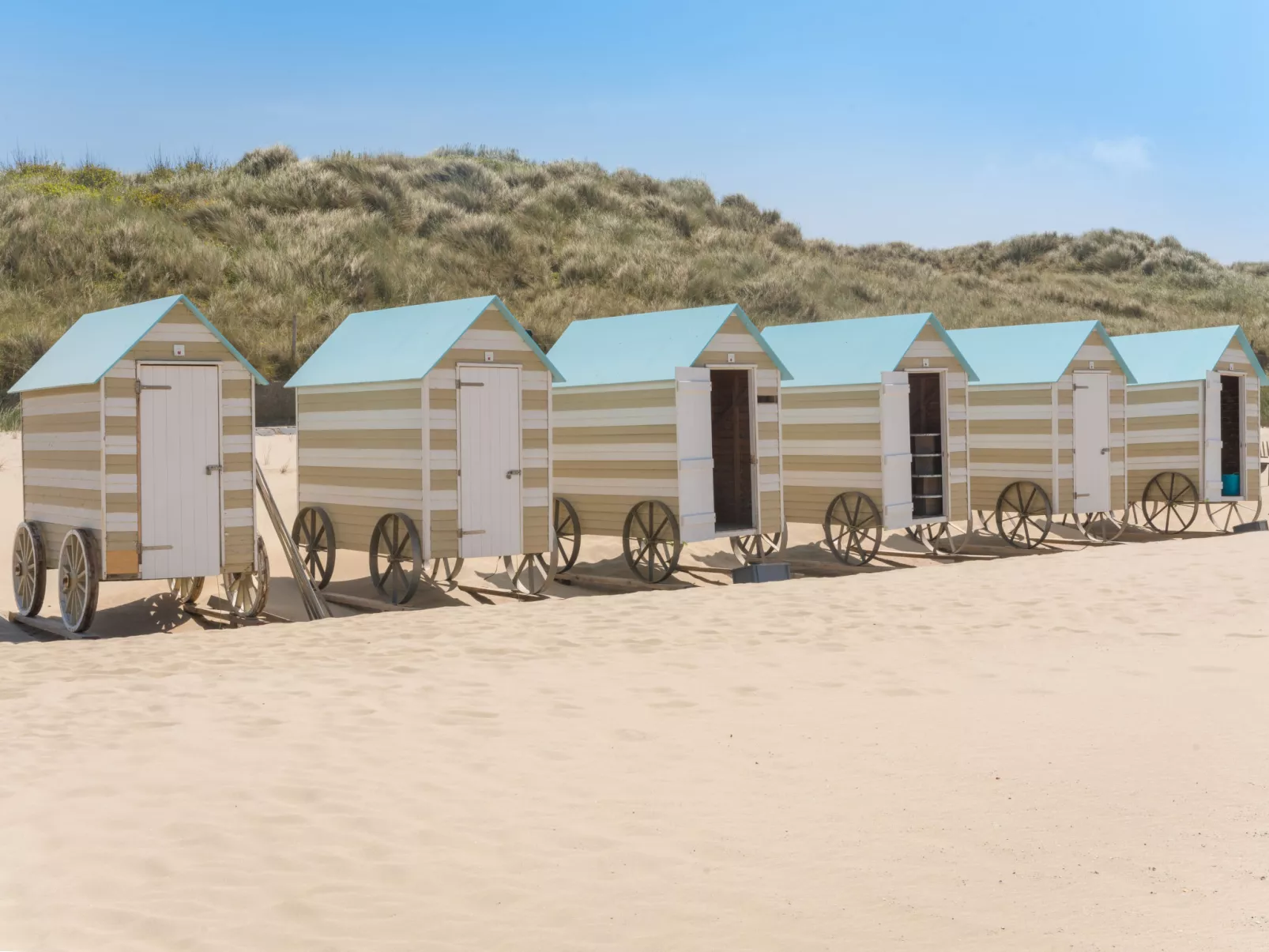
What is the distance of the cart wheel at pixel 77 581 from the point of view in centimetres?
1184

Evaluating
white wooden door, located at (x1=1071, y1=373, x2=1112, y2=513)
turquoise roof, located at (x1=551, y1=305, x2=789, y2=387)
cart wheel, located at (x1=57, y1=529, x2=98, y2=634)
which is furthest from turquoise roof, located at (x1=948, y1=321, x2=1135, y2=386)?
cart wheel, located at (x1=57, y1=529, x2=98, y2=634)

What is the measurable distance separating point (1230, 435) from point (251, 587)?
711 inches

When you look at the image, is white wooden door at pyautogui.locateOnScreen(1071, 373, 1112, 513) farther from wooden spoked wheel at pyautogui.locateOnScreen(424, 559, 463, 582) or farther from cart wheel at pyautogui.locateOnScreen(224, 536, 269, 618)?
cart wheel at pyautogui.locateOnScreen(224, 536, 269, 618)

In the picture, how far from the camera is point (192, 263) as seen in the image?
1206 inches

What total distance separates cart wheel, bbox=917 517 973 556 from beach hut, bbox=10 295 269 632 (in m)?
9.55

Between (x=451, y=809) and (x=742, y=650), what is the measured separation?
4.61 metres

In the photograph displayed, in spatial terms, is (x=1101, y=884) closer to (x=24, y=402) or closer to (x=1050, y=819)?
(x=1050, y=819)

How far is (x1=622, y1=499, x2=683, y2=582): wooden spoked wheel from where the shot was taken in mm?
15430

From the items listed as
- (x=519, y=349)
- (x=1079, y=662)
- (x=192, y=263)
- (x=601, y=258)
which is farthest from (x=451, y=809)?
(x=601, y=258)

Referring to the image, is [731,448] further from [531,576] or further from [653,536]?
[531,576]

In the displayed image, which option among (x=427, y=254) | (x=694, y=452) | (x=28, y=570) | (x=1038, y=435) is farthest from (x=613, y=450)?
(x=427, y=254)

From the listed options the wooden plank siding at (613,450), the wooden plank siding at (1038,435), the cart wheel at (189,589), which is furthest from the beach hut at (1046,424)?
the cart wheel at (189,589)

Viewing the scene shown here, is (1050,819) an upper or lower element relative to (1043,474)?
lower

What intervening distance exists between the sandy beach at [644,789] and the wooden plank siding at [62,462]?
141cm
